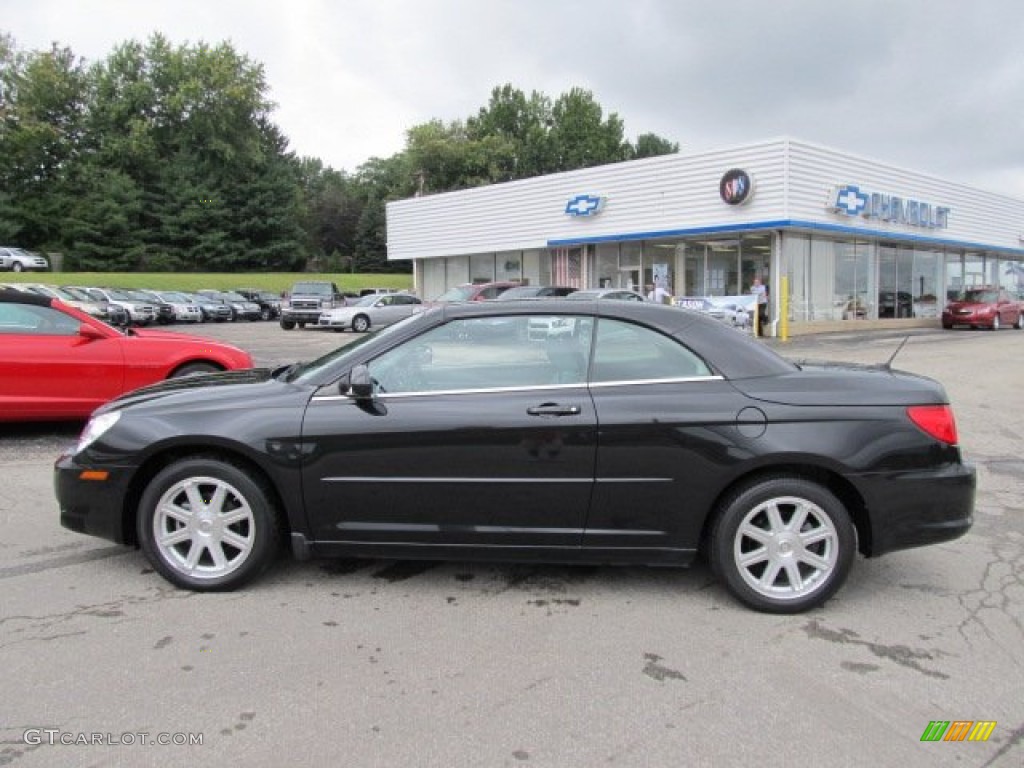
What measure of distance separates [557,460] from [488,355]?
66 centimetres

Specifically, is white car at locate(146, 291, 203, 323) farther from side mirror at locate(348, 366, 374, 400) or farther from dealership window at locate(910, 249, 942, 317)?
side mirror at locate(348, 366, 374, 400)

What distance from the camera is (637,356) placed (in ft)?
13.1

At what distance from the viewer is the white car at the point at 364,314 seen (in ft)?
91.9

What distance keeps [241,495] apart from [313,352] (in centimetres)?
1553

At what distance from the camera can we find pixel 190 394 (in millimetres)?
4234

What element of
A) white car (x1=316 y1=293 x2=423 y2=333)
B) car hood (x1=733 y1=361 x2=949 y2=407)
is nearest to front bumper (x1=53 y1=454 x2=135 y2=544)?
car hood (x1=733 y1=361 x2=949 y2=407)

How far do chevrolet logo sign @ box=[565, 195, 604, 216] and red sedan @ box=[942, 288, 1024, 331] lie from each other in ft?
46.0

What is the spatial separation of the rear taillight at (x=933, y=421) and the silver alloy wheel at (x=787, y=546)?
651 millimetres

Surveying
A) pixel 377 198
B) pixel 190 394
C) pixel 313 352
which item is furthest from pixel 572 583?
pixel 377 198

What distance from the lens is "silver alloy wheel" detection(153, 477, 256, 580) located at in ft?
13.2

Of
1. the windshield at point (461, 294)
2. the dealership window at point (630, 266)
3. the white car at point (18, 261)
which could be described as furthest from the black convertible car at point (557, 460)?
the white car at point (18, 261)

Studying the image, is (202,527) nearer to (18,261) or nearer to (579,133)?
(18,261)

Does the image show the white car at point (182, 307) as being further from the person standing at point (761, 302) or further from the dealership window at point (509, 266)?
the person standing at point (761, 302)

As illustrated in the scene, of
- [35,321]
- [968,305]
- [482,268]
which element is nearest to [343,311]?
[482,268]
